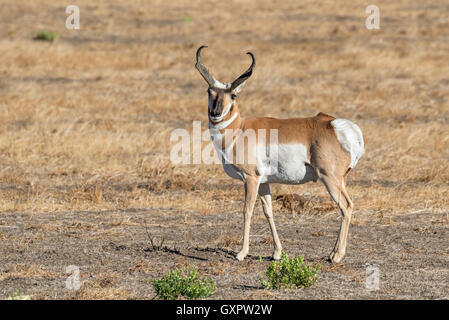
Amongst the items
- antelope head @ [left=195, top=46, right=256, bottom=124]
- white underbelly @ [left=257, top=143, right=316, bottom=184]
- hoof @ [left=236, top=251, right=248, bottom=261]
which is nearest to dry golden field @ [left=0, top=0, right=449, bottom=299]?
hoof @ [left=236, top=251, right=248, bottom=261]

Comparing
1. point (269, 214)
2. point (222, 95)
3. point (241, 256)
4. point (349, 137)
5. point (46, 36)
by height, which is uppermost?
point (46, 36)

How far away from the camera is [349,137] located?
907 centimetres

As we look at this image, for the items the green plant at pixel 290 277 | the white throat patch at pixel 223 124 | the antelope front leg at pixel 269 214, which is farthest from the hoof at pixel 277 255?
the white throat patch at pixel 223 124

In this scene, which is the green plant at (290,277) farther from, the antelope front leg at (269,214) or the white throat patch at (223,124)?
the white throat patch at (223,124)

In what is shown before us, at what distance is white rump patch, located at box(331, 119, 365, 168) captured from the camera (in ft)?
29.6

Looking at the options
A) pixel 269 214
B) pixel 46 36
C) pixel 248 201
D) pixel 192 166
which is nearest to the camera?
pixel 248 201

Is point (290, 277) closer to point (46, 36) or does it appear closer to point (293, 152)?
point (293, 152)

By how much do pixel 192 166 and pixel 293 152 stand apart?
5.78 m

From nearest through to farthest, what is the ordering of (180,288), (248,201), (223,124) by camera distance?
(180,288), (248,201), (223,124)

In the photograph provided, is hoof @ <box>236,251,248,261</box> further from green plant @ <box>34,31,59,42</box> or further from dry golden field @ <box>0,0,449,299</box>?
green plant @ <box>34,31,59,42</box>

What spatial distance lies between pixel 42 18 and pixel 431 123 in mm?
22226

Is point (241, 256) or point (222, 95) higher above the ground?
point (222, 95)

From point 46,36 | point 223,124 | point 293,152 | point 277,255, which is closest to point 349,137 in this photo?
point 293,152

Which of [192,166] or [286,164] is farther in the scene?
[192,166]
